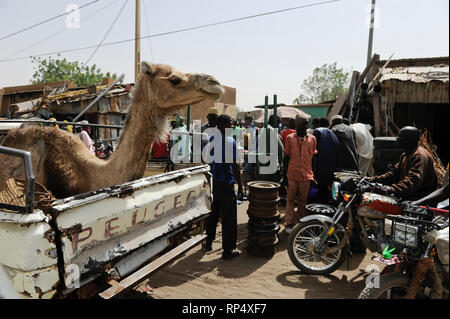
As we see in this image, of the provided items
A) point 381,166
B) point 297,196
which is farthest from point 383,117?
point 297,196

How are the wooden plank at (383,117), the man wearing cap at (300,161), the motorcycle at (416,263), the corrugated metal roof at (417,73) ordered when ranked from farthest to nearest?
the wooden plank at (383,117) → the corrugated metal roof at (417,73) → the man wearing cap at (300,161) → the motorcycle at (416,263)

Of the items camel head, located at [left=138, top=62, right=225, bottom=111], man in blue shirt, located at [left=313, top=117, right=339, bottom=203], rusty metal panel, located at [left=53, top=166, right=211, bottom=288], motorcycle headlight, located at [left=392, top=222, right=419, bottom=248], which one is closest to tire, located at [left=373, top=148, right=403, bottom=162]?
man in blue shirt, located at [left=313, top=117, right=339, bottom=203]

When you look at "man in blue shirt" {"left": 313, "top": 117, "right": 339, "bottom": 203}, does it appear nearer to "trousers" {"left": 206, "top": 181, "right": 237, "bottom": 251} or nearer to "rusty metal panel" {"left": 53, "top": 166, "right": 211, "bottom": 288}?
"trousers" {"left": 206, "top": 181, "right": 237, "bottom": 251}

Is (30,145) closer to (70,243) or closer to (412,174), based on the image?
(70,243)

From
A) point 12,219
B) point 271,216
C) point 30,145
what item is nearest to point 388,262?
point 271,216

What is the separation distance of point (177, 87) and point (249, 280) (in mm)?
2853

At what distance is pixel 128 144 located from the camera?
3.27 meters

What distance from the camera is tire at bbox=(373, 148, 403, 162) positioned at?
6734 mm

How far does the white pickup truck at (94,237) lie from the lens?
197 cm

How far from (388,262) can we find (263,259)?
207cm

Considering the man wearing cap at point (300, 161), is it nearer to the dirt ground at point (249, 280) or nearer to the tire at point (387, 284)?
the dirt ground at point (249, 280)

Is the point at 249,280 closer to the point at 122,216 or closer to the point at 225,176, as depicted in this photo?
the point at 225,176

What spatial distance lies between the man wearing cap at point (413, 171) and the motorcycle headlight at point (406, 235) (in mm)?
756

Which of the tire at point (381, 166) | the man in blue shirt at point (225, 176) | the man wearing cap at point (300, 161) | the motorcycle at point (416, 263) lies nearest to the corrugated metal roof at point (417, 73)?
the tire at point (381, 166)
